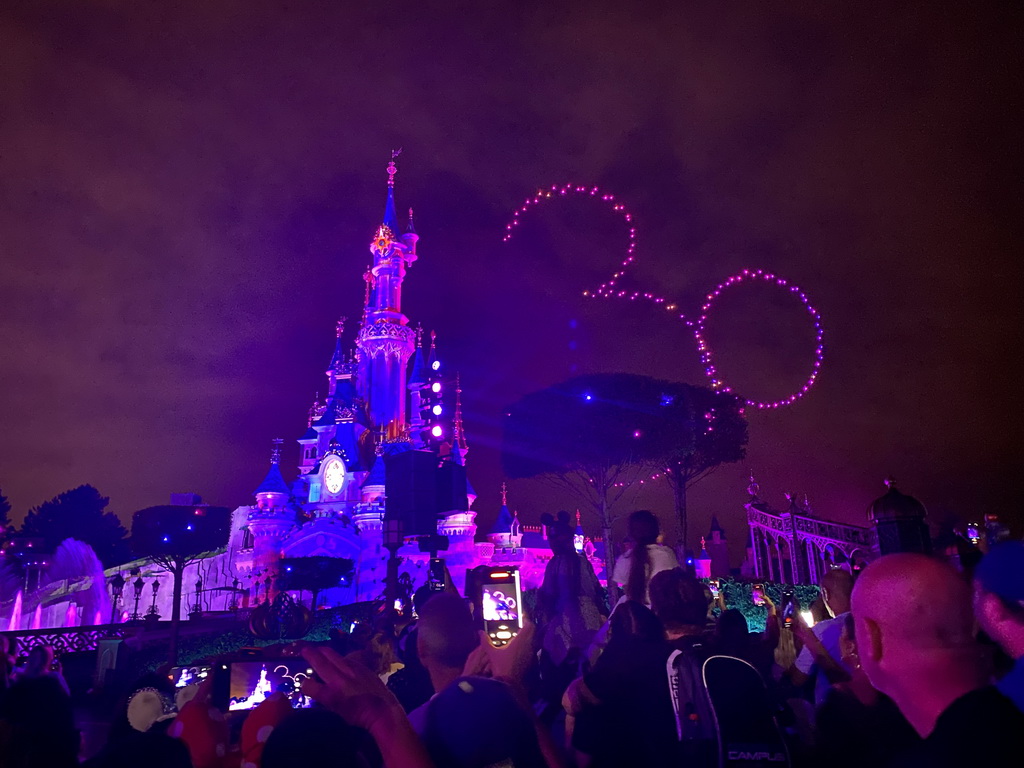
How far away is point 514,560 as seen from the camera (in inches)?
1932

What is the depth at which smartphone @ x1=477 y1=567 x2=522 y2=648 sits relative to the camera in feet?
22.8

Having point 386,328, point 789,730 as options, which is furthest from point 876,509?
point 386,328

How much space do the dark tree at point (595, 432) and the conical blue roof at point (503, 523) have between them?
17.9 m

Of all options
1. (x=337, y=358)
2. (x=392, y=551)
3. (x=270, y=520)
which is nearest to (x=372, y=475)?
(x=270, y=520)

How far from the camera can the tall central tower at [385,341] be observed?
6178 centimetres

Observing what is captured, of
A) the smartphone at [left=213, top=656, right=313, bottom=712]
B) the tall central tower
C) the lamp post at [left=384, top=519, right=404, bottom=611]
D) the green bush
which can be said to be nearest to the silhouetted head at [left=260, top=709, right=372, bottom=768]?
the smartphone at [left=213, top=656, right=313, bottom=712]

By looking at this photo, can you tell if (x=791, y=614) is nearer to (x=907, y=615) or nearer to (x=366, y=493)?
(x=907, y=615)

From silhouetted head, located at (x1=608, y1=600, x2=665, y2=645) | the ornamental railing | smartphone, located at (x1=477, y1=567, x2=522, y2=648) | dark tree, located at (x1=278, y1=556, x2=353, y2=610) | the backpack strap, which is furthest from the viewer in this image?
dark tree, located at (x1=278, y1=556, x2=353, y2=610)

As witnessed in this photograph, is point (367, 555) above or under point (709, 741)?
above

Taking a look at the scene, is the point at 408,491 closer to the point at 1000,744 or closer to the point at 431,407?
the point at 1000,744

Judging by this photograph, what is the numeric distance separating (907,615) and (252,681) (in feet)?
15.8

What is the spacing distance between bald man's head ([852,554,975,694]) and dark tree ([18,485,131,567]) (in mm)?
81995

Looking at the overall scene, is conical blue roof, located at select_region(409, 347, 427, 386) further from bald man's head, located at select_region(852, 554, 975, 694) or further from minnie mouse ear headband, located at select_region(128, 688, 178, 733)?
bald man's head, located at select_region(852, 554, 975, 694)

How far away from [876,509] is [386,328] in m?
55.4
